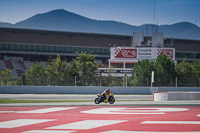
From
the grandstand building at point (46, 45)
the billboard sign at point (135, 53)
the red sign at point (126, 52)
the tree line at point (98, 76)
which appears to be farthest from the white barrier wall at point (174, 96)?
the grandstand building at point (46, 45)

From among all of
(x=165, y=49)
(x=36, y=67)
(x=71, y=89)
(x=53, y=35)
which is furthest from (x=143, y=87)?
(x=53, y=35)

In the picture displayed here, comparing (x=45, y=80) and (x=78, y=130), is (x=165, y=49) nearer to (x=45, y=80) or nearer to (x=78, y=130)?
(x=45, y=80)

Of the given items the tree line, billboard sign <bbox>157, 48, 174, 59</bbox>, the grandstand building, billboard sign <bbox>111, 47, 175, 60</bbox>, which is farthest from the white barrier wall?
the grandstand building

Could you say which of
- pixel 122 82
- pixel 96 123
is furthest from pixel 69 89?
pixel 96 123

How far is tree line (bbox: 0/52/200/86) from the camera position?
41.5 m

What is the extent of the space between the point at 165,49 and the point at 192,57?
2061 cm

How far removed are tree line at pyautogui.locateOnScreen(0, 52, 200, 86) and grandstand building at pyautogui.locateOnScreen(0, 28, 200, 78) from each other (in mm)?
17652

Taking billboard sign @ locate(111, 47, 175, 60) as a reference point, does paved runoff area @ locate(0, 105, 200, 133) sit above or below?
below

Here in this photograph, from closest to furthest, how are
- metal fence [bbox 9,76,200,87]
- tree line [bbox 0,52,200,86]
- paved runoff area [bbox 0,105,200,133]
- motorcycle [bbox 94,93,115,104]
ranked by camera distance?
1. paved runoff area [bbox 0,105,200,133]
2. motorcycle [bbox 94,93,115,104]
3. tree line [bbox 0,52,200,86]
4. metal fence [bbox 9,76,200,87]

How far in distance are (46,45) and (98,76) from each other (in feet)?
125

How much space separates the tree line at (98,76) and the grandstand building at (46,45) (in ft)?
57.9

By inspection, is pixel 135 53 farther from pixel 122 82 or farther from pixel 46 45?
pixel 122 82

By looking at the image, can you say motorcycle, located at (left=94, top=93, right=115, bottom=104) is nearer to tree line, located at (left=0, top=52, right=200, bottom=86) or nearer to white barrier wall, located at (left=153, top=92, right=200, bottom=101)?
white barrier wall, located at (left=153, top=92, right=200, bottom=101)

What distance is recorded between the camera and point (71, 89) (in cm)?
4169
